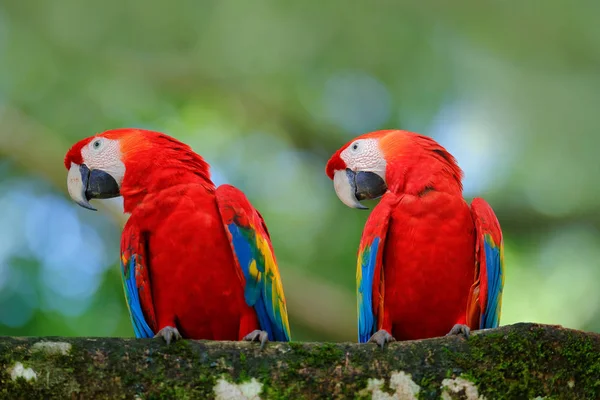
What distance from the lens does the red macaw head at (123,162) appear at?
4055mm

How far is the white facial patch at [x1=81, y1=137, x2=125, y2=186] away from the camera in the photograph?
4129mm

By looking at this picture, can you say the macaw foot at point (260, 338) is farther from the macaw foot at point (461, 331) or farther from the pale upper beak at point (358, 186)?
the pale upper beak at point (358, 186)

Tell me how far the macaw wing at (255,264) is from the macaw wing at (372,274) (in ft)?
1.26

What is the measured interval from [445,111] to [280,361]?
3137 mm

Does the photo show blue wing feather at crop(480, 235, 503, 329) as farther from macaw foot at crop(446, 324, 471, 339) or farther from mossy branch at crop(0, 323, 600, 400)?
mossy branch at crop(0, 323, 600, 400)

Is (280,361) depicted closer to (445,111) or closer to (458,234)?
(458,234)

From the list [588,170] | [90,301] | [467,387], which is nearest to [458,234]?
[467,387]

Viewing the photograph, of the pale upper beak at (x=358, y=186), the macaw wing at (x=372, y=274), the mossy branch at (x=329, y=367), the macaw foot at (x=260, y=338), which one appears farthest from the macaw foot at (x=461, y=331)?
the pale upper beak at (x=358, y=186)

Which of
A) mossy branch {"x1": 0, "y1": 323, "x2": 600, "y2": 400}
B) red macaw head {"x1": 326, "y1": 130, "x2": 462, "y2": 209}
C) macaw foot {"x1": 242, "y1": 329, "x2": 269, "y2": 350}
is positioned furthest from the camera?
red macaw head {"x1": 326, "y1": 130, "x2": 462, "y2": 209}

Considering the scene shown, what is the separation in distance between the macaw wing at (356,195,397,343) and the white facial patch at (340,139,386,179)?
370mm

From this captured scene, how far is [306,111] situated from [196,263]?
2.35 meters

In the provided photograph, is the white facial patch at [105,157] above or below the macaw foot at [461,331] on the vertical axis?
above

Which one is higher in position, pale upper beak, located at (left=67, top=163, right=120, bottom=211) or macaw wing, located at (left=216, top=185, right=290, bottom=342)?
pale upper beak, located at (left=67, top=163, right=120, bottom=211)

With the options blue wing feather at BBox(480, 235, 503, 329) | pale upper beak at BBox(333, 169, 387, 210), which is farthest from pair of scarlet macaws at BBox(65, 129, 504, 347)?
pale upper beak at BBox(333, 169, 387, 210)
